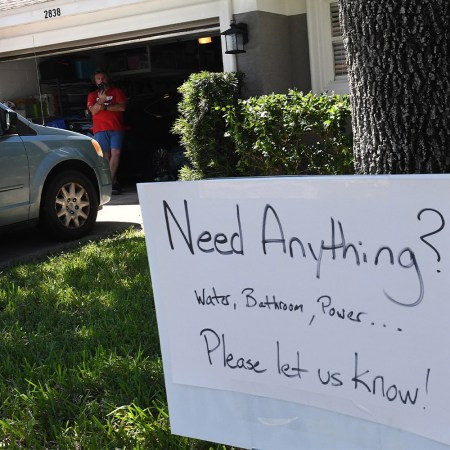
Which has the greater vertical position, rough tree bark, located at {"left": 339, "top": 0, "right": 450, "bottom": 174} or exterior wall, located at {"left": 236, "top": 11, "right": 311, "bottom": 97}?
exterior wall, located at {"left": 236, "top": 11, "right": 311, "bottom": 97}

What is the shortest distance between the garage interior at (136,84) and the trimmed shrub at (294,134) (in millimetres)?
4346

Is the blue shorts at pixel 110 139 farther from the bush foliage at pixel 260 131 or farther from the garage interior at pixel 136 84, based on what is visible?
the bush foliage at pixel 260 131

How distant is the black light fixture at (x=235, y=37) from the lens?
873 centimetres

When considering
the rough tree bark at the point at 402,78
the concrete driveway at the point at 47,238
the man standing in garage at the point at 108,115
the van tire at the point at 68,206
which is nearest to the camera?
the rough tree bark at the point at 402,78

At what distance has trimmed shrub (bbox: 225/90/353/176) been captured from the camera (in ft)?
24.3

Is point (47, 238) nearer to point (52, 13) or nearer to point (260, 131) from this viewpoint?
point (260, 131)

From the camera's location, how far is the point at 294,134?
7602 mm

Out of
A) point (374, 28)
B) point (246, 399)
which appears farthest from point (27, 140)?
point (246, 399)

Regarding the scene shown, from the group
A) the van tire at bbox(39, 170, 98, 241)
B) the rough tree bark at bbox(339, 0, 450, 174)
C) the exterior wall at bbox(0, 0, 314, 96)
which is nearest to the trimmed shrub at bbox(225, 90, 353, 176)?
the exterior wall at bbox(0, 0, 314, 96)

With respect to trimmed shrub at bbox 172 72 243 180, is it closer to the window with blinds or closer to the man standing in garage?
the window with blinds

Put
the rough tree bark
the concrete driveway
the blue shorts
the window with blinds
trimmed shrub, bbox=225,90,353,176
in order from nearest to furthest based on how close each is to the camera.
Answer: the rough tree bark
the concrete driveway
trimmed shrub, bbox=225,90,353,176
the window with blinds
the blue shorts

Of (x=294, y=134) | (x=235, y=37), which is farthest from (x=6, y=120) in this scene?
(x=235, y=37)

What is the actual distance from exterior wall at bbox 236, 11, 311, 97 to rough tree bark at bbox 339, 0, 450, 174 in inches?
229

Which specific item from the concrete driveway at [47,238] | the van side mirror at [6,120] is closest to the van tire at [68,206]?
the concrete driveway at [47,238]
